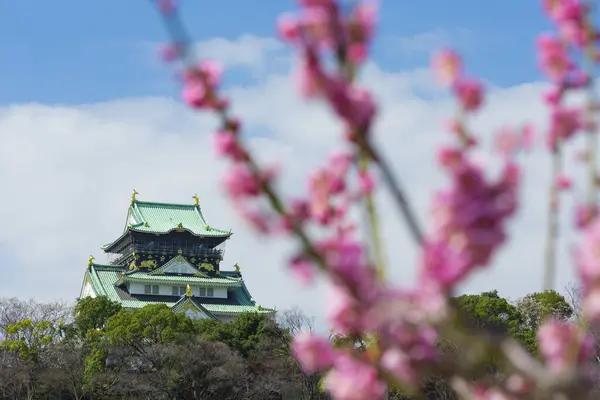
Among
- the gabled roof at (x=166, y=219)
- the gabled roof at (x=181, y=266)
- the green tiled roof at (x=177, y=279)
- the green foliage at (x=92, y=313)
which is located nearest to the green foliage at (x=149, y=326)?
the green foliage at (x=92, y=313)

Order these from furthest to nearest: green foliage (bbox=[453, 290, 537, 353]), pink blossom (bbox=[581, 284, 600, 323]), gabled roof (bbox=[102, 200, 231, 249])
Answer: gabled roof (bbox=[102, 200, 231, 249]), green foliage (bbox=[453, 290, 537, 353]), pink blossom (bbox=[581, 284, 600, 323])

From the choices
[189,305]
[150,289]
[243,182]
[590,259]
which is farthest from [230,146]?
[150,289]

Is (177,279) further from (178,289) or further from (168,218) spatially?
(168,218)

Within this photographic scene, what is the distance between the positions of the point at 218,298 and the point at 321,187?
4670 cm

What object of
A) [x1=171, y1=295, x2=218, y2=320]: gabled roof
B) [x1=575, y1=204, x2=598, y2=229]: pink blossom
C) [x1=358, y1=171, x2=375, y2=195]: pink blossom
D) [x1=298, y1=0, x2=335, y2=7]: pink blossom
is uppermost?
[x1=171, y1=295, x2=218, y2=320]: gabled roof

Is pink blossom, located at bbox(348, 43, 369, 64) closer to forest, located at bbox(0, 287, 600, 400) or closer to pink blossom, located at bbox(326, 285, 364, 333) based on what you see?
pink blossom, located at bbox(326, 285, 364, 333)

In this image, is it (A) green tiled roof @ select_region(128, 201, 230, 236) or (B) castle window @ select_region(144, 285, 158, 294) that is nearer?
(B) castle window @ select_region(144, 285, 158, 294)

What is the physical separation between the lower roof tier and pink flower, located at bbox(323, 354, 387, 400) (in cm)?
4290

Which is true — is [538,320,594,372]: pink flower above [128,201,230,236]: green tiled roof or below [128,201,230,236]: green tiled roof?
below

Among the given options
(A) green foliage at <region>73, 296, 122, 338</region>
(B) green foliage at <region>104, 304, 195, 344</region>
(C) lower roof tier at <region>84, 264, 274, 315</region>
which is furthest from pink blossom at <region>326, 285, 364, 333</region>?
(C) lower roof tier at <region>84, 264, 274, 315</region>

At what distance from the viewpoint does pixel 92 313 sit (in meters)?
39.3

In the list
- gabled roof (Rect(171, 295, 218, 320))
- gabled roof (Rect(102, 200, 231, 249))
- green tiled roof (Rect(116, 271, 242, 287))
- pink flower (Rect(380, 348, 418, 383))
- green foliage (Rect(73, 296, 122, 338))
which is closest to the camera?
pink flower (Rect(380, 348, 418, 383))

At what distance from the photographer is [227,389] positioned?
32375mm

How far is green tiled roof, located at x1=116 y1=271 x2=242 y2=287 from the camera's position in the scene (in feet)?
155
